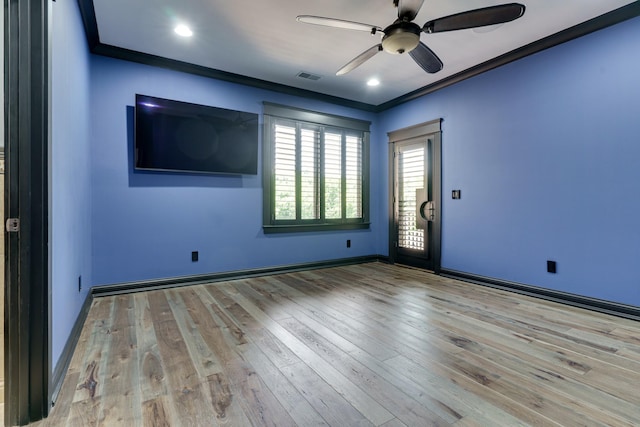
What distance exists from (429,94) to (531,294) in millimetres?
3002

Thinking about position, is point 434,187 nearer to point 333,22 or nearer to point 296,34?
point 296,34

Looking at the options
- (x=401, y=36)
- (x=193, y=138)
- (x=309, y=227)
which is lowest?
(x=309, y=227)

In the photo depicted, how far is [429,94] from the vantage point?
4.61 m

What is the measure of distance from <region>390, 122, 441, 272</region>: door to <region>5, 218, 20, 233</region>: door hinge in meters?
4.31

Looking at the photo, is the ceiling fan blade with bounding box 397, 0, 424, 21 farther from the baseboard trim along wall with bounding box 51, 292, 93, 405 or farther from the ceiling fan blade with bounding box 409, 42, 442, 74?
the baseboard trim along wall with bounding box 51, 292, 93, 405

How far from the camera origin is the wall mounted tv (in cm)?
353

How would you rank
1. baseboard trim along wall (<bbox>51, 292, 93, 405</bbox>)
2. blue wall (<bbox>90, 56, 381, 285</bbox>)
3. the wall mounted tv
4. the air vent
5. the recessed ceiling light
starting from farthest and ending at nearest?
the air vent < the wall mounted tv < blue wall (<bbox>90, 56, 381, 285</bbox>) < the recessed ceiling light < baseboard trim along wall (<bbox>51, 292, 93, 405</bbox>)

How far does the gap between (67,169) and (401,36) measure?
101 inches

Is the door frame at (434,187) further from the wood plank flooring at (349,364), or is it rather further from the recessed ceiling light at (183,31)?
the recessed ceiling light at (183,31)

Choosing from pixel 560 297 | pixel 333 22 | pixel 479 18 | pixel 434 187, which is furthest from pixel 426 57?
pixel 560 297

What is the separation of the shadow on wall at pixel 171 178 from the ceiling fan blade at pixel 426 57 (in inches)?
97.9

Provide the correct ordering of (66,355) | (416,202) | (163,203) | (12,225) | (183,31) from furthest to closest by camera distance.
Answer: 1. (416,202)
2. (163,203)
3. (183,31)
4. (66,355)
5. (12,225)

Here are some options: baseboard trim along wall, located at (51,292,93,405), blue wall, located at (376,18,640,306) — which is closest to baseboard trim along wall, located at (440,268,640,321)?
blue wall, located at (376,18,640,306)

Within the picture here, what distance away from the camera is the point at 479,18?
2213 mm
